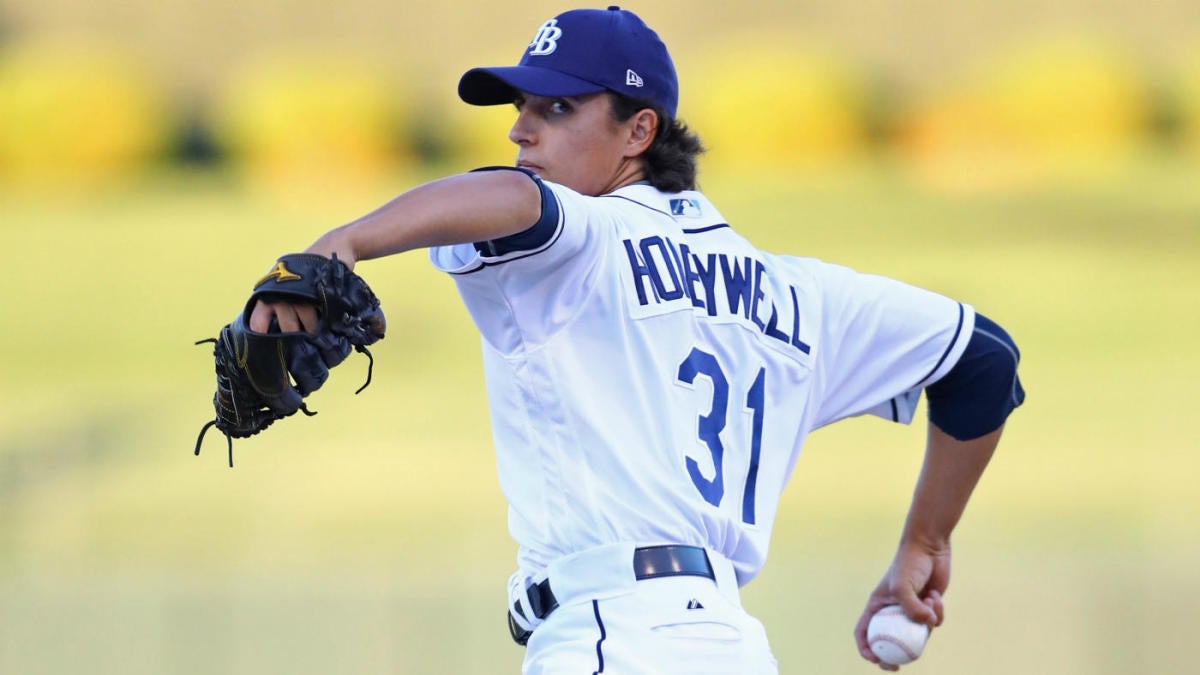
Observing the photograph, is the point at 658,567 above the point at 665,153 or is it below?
below

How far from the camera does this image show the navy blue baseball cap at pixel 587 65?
97.4 inches

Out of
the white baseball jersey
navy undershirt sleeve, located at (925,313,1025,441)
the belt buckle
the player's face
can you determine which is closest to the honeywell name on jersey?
the white baseball jersey

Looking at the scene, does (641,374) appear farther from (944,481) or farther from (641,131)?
(944,481)

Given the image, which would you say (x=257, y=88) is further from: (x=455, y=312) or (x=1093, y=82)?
(x=1093, y=82)

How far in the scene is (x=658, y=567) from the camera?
7.24 ft

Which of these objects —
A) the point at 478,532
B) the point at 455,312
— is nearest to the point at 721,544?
the point at 478,532

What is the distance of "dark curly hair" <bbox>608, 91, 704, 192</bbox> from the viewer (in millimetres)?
2555

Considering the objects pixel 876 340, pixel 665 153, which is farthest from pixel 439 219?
pixel 876 340

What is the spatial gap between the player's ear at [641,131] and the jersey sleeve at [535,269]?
39 centimetres

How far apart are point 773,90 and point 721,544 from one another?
9723 mm

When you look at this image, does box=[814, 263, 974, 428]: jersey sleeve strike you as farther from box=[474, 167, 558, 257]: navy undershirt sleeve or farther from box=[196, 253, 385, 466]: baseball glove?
box=[196, 253, 385, 466]: baseball glove

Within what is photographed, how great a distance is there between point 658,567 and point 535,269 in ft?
1.59

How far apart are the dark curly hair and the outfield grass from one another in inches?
152

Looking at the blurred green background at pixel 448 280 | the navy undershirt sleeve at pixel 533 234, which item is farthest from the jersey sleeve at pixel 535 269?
the blurred green background at pixel 448 280
